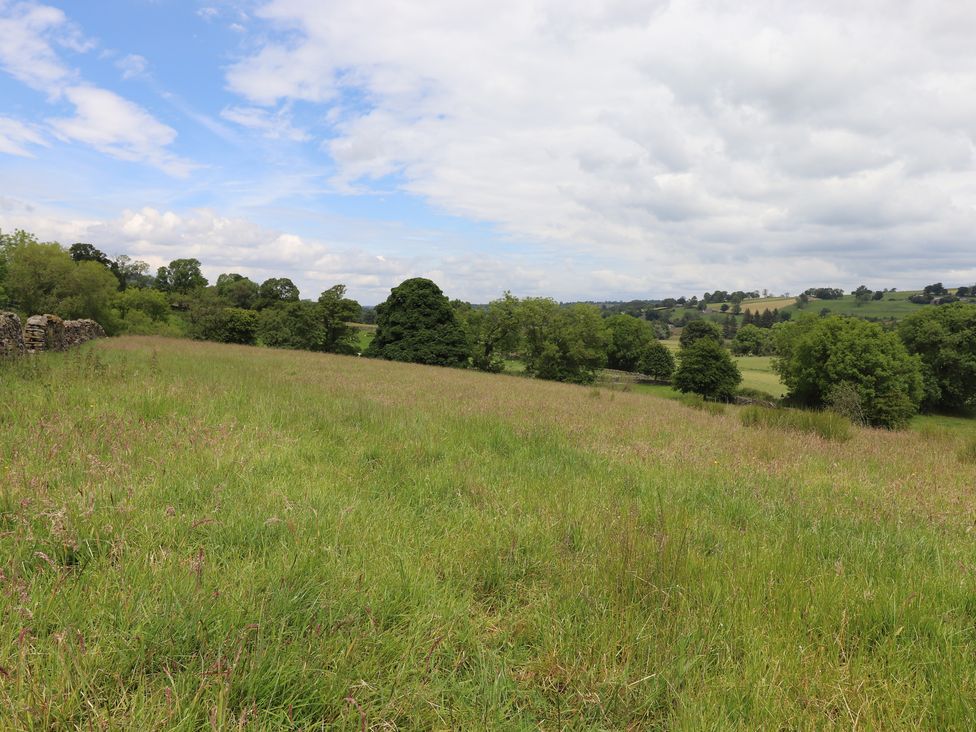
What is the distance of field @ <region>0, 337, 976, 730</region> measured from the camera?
1.86 m

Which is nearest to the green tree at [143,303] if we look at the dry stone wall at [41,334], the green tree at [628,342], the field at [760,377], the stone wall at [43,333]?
the dry stone wall at [41,334]

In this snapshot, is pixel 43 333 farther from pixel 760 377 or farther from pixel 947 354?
pixel 760 377

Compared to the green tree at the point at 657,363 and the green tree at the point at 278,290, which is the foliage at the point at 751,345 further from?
the green tree at the point at 278,290

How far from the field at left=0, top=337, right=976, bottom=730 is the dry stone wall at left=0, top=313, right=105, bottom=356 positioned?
920 cm

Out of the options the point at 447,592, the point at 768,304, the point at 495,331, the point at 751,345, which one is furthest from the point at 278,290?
the point at 768,304

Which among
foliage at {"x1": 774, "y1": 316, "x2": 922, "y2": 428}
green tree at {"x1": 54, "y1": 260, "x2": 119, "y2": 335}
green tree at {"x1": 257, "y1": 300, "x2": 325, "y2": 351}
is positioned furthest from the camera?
green tree at {"x1": 257, "y1": 300, "x2": 325, "y2": 351}

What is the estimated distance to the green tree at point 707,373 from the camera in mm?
57781

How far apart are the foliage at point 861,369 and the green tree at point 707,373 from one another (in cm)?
673

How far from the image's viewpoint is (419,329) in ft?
144

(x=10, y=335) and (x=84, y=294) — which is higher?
(x=84, y=294)

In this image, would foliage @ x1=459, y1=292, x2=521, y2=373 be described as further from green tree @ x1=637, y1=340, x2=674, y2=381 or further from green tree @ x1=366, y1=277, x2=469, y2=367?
green tree @ x1=637, y1=340, x2=674, y2=381

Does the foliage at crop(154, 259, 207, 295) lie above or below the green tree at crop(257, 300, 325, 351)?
above

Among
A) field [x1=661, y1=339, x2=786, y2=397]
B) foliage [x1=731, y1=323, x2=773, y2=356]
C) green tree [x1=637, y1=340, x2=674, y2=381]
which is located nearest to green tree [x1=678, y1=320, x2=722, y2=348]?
foliage [x1=731, y1=323, x2=773, y2=356]

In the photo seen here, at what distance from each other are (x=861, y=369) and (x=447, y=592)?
56690 millimetres
